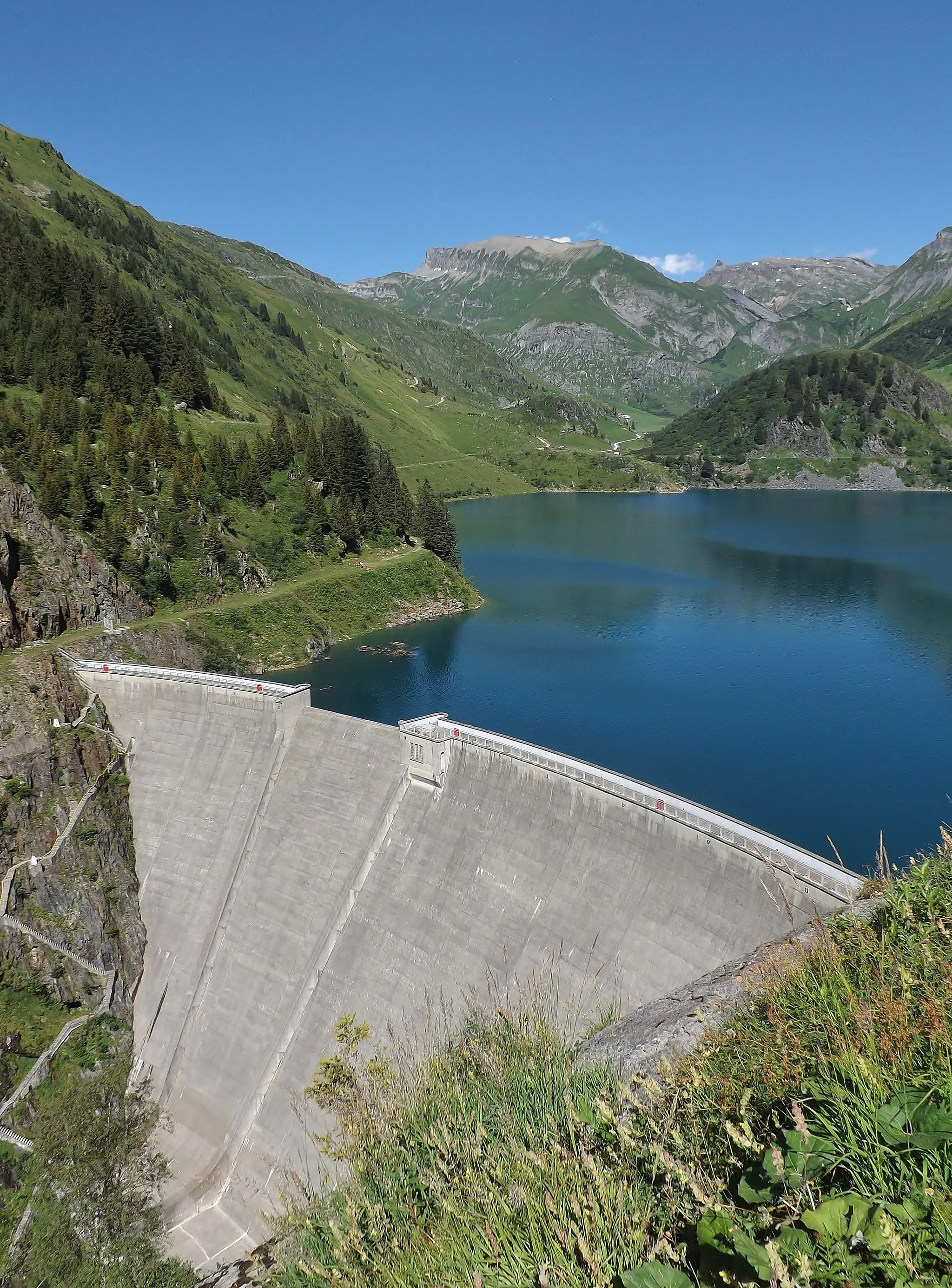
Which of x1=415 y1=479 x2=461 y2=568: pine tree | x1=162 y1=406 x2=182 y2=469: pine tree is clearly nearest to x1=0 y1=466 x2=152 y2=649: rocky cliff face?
x1=162 y1=406 x2=182 y2=469: pine tree

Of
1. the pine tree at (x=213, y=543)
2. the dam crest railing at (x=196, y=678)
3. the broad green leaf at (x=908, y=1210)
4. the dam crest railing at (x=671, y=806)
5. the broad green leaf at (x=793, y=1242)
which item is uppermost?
the broad green leaf at (x=908, y=1210)

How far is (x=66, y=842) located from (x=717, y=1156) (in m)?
41.6

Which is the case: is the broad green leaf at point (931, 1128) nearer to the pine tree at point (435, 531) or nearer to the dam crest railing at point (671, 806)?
the dam crest railing at point (671, 806)

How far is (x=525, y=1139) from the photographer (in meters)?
9.18

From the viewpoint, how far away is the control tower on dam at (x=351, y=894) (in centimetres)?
2470

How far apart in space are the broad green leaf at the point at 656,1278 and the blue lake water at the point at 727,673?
3520cm

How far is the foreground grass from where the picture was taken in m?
5.18

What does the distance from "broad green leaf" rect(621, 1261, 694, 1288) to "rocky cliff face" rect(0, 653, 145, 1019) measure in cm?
3929

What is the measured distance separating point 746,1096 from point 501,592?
324 ft

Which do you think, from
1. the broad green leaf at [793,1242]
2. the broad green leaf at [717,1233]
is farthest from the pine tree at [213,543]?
the broad green leaf at [793,1242]

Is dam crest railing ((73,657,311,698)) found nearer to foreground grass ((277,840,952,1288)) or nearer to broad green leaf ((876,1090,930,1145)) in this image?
foreground grass ((277,840,952,1288))

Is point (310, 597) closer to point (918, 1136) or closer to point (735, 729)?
point (735, 729)

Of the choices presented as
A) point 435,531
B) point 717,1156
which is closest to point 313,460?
point 435,531

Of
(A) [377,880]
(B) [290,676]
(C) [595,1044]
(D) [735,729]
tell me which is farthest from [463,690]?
(C) [595,1044]
